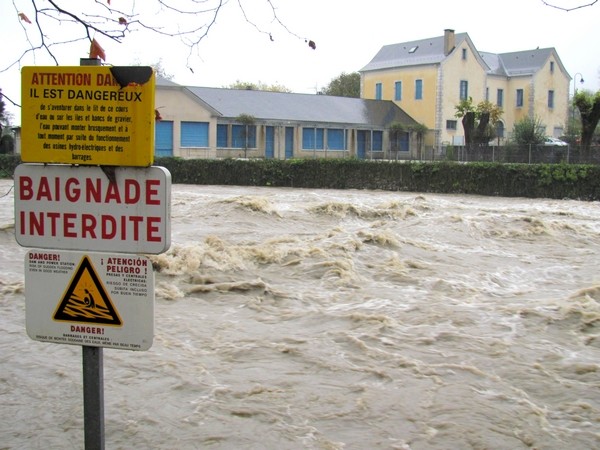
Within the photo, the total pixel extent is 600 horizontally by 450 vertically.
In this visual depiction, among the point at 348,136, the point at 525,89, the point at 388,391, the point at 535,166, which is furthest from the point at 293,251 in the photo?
the point at 525,89

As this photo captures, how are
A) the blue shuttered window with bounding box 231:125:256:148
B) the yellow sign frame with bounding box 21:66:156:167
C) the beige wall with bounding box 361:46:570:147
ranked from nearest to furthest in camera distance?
the yellow sign frame with bounding box 21:66:156:167 → the blue shuttered window with bounding box 231:125:256:148 → the beige wall with bounding box 361:46:570:147

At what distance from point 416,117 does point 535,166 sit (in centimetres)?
3401

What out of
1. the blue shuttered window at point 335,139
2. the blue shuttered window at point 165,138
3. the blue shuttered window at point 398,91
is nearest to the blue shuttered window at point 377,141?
the blue shuttered window at point 335,139

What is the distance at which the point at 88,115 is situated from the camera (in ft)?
9.64

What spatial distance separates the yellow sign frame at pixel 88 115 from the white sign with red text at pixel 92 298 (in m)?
0.39

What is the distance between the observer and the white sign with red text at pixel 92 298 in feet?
9.68

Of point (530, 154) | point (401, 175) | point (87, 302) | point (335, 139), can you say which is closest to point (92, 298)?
point (87, 302)

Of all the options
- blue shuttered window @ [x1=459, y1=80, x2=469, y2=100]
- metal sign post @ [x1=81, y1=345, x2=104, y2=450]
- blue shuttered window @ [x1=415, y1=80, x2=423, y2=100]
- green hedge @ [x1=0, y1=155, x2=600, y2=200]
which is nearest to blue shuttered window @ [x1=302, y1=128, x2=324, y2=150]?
blue shuttered window @ [x1=415, y1=80, x2=423, y2=100]

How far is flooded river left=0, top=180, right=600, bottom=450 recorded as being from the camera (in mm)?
5910

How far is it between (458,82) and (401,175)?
1318 inches

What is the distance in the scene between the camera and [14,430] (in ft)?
18.7

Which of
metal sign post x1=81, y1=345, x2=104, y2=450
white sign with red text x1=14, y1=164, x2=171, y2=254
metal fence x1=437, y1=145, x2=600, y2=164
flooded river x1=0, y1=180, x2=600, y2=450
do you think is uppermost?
metal fence x1=437, y1=145, x2=600, y2=164

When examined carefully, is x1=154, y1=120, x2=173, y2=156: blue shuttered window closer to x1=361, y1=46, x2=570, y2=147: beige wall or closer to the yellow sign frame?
x1=361, y1=46, x2=570, y2=147: beige wall

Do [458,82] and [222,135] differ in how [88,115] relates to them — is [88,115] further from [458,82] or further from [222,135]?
[458,82]
